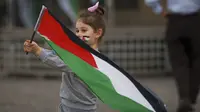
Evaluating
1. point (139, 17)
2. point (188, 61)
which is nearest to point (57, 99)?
point (188, 61)

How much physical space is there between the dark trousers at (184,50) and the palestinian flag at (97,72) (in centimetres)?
236

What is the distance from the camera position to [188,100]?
20.4ft

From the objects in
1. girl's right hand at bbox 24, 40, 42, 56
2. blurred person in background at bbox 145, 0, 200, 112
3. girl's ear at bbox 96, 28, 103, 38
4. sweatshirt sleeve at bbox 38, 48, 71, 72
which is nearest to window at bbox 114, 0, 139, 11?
blurred person in background at bbox 145, 0, 200, 112

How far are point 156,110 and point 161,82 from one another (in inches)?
227

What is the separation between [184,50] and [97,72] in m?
2.68

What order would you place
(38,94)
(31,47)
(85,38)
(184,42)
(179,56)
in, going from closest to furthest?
(31,47) → (85,38) → (179,56) → (184,42) → (38,94)

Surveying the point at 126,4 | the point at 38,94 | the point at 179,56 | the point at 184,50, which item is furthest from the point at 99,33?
the point at 126,4

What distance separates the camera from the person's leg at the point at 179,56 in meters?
6.26

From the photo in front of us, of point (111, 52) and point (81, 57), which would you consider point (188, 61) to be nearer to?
point (81, 57)

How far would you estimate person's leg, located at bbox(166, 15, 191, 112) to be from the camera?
6.26 metres

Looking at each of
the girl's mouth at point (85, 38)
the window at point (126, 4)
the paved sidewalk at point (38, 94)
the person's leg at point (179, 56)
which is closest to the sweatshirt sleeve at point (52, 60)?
the girl's mouth at point (85, 38)

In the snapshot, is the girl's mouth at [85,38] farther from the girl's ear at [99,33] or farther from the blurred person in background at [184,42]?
the blurred person in background at [184,42]

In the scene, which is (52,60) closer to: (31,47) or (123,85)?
(31,47)

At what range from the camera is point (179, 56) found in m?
6.36
